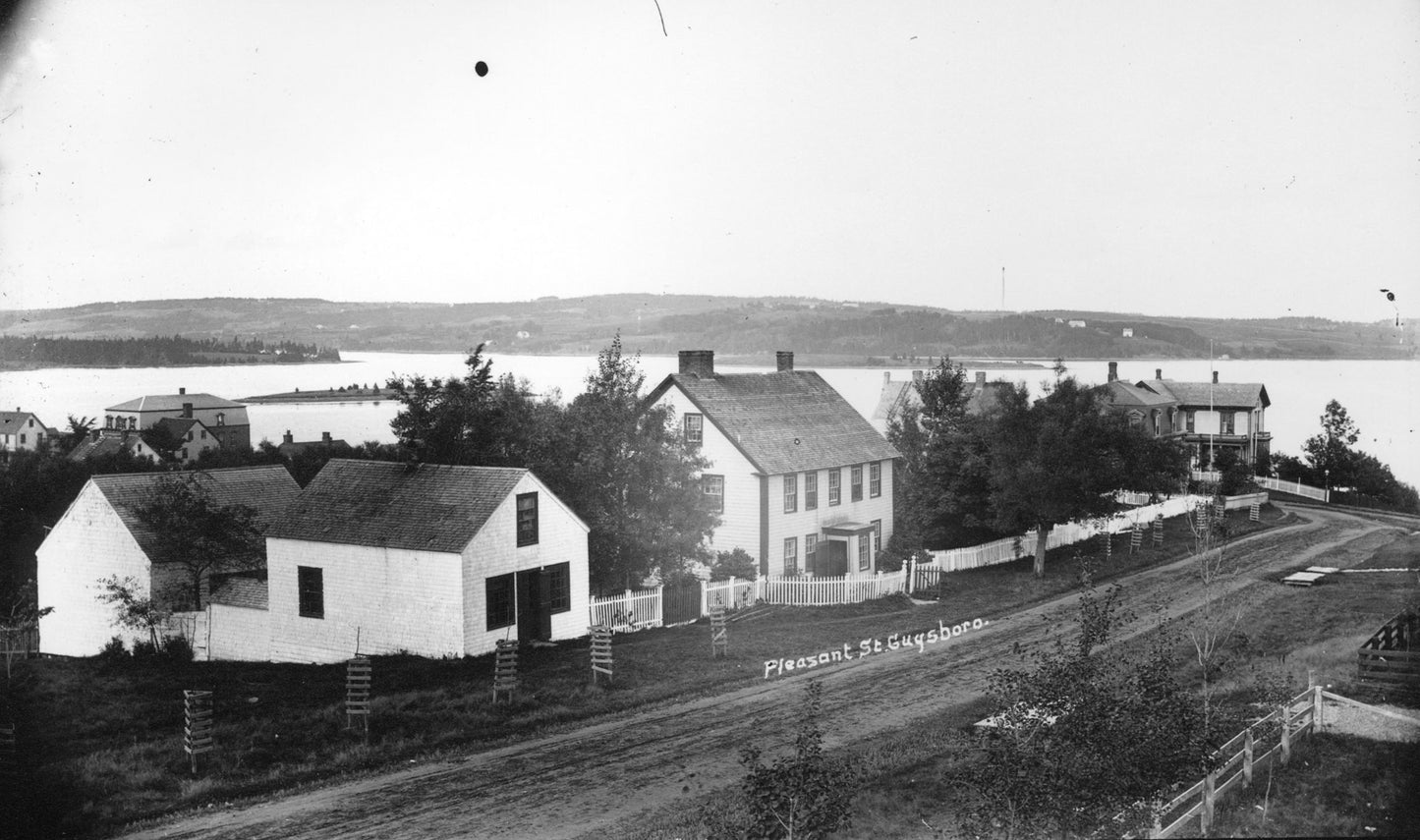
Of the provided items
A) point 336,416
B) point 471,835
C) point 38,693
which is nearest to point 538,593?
point 38,693

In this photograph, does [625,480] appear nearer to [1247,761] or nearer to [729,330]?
[729,330]

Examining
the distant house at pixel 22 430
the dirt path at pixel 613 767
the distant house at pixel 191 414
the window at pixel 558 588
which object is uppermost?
the distant house at pixel 191 414

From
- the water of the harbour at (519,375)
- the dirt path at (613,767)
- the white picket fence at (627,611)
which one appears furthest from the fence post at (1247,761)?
the white picket fence at (627,611)

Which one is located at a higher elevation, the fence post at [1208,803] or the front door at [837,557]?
the fence post at [1208,803]

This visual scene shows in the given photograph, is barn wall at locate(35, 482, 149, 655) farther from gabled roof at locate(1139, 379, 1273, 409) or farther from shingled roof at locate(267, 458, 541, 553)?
gabled roof at locate(1139, 379, 1273, 409)

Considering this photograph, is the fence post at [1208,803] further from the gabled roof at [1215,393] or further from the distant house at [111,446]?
the distant house at [111,446]
